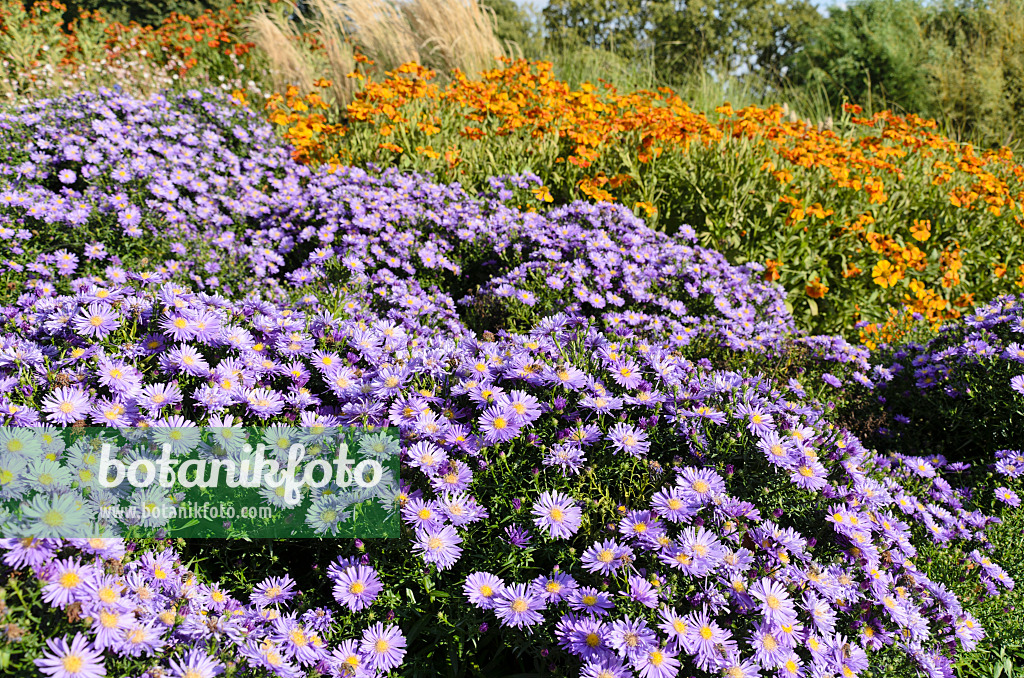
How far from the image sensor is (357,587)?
139 cm

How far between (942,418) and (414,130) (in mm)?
3948

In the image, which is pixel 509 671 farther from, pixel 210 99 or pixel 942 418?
pixel 210 99

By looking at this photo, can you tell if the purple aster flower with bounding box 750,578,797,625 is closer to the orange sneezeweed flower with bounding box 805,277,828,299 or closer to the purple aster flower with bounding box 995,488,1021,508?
the purple aster flower with bounding box 995,488,1021,508

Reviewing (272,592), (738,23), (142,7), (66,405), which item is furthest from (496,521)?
(738,23)

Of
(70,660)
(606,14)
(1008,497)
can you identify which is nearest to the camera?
(70,660)

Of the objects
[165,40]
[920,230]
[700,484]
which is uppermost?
[165,40]

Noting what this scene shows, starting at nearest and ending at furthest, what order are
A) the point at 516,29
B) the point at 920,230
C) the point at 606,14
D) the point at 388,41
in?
the point at 920,230
the point at 388,41
the point at 516,29
the point at 606,14

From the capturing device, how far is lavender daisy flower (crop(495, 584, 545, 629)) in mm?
1293

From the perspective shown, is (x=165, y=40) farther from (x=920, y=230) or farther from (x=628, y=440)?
(x=628, y=440)

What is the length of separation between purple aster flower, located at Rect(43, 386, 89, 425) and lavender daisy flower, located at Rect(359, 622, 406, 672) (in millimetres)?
831

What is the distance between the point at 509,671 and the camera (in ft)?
5.28

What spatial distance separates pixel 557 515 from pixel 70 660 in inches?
37.7

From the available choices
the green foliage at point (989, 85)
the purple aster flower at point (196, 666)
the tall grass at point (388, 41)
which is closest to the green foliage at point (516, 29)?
the tall grass at point (388, 41)

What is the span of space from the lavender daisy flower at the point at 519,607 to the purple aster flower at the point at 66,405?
3.46ft
